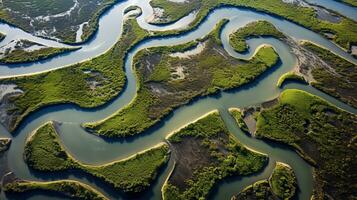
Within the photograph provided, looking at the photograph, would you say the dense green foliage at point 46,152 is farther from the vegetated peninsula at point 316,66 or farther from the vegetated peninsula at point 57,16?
the vegetated peninsula at point 316,66

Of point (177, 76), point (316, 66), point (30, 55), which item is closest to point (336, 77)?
point (316, 66)

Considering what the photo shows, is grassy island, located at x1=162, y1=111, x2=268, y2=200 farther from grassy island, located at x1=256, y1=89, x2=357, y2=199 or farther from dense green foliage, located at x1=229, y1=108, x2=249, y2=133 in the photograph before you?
grassy island, located at x1=256, y1=89, x2=357, y2=199

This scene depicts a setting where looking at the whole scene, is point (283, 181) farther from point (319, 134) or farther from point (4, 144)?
point (4, 144)

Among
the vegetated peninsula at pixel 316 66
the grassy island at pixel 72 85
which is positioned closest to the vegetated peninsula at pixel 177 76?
the grassy island at pixel 72 85

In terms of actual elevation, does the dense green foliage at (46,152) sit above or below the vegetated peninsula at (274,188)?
above

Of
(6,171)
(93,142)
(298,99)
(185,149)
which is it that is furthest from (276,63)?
(6,171)

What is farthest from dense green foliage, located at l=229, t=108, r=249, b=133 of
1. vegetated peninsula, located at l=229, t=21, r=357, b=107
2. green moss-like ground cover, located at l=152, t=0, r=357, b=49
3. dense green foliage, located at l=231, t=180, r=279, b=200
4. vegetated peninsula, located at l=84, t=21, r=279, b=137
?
green moss-like ground cover, located at l=152, t=0, r=357, b=49

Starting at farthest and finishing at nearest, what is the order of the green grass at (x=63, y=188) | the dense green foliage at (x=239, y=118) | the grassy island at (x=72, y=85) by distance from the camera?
the grassy island at (x=72, y=85)
the dense green foliage at (x=239, y=118)
the green grass at (x=63, y=188)
